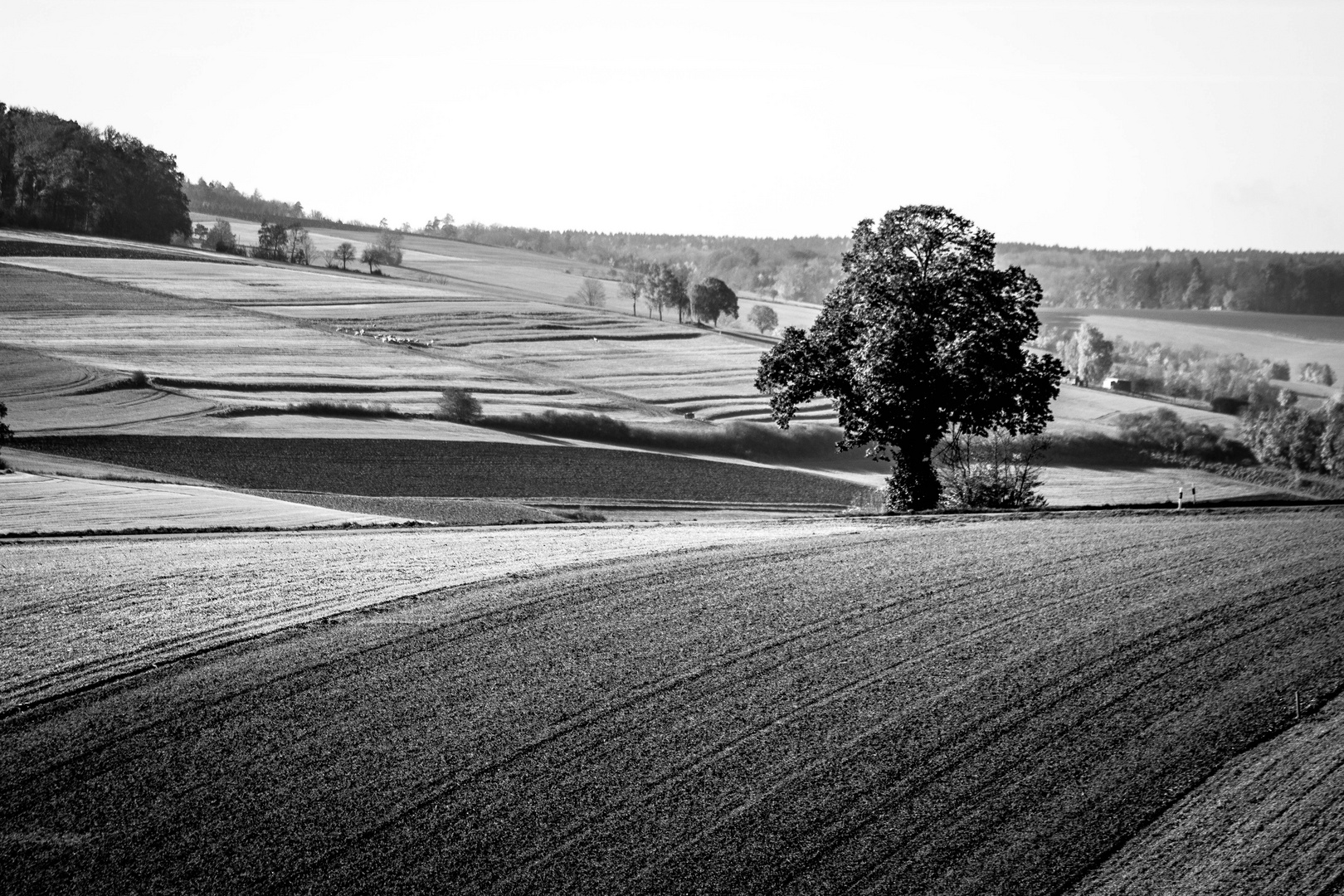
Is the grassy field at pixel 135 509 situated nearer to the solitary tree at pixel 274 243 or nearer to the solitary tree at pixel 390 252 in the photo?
the solitary tree at pixel 274 243

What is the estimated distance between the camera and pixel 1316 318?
14662cm

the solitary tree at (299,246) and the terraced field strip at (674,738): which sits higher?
the solitary tree at (299,246)

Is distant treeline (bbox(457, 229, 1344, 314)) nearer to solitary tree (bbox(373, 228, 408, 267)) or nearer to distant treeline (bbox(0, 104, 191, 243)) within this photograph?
solitary tree (bbox(373, 228, 408, 267))

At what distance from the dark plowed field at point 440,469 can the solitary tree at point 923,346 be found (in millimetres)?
12458

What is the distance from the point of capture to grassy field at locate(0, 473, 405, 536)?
3091 cm

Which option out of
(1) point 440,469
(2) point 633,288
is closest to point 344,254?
(2) point 633,288

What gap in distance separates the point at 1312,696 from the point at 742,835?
8609 millimetres

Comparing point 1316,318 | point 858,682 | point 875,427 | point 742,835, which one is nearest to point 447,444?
point 875,427

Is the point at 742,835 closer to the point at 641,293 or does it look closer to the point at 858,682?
the point at 858,682

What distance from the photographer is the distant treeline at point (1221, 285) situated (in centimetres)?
15675

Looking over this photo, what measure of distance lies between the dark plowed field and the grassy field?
24.5 ft

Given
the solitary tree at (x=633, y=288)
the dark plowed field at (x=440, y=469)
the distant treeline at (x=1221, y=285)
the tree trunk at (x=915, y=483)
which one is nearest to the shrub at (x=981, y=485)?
the tree trunk at (x=915, y=483)

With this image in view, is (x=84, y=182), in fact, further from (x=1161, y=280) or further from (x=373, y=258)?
(x=1161, y=280)

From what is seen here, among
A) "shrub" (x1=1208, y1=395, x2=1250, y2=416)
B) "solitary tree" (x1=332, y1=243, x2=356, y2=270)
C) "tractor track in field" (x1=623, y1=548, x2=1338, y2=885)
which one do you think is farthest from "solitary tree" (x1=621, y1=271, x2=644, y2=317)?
"tractor track in field" (x1=623, y1=548, x2=1338, y2=885)
